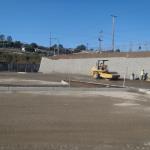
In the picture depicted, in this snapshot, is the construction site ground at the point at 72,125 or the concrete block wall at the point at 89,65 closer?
the construction site ground at the point at 72,125

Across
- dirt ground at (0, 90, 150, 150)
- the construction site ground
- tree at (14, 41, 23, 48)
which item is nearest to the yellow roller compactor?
the construction site ground

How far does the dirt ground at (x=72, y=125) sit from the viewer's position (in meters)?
11.5

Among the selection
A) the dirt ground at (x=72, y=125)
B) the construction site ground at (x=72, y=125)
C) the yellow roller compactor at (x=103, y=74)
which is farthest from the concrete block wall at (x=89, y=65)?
the dirt ground at (x=72, y=125)

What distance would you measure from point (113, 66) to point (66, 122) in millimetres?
47947

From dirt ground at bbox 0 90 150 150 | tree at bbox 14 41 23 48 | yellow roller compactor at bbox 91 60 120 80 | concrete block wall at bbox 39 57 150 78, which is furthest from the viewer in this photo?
tree at bbox 14 41 23 48

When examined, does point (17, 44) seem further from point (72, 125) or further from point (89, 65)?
point (72, 125)

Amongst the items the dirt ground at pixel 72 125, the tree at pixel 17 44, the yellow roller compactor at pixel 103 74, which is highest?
the tree at pixel 17 44

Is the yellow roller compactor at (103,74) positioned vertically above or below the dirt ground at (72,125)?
above

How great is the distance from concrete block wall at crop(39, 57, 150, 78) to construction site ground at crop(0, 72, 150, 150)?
33.4 metres

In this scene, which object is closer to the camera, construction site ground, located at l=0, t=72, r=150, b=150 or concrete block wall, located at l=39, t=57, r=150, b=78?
construction site ground, located at l=0, t=72, r=150, b=150

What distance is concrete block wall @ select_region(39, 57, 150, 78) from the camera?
5578 cm

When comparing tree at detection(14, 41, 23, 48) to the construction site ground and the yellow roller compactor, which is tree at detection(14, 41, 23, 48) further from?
the construction site ground

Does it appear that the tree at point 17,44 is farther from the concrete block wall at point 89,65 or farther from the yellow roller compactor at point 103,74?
the yellow roller compactor at point 103,74

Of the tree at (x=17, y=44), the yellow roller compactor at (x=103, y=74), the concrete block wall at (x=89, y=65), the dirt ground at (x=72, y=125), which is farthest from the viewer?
the tree at (x=17, y=44)
